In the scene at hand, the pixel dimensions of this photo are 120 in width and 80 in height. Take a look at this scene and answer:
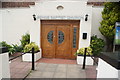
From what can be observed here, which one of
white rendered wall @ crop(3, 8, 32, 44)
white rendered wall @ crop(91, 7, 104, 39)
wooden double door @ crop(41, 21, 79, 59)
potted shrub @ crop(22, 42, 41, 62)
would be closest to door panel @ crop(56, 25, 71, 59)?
wooden double door @ crop(41, 21, 79, 59)

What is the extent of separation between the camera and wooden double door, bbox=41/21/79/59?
17.3 ft

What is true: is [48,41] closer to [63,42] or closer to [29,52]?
[63,42]

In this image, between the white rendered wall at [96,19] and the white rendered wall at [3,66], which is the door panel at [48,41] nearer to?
the white rendered wall at [96,19]

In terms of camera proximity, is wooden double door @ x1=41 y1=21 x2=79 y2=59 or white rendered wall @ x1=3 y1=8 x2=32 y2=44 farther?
white rendered wall @ x1=3 y1=8 x2=32 y2=44

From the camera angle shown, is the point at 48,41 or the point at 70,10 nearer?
the point at 70,10

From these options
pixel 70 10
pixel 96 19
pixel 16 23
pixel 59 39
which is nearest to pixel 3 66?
pixel 59 39

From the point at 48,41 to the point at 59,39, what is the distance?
0.72m

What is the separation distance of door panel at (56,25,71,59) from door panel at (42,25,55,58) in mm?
320

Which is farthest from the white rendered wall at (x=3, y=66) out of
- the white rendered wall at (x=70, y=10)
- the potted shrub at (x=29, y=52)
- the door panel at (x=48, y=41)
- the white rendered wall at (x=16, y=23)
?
the white rendered wall at (x=16, y=23)

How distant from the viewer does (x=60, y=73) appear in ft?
11.4

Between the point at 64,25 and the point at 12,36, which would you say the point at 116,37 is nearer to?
the point at 64,25

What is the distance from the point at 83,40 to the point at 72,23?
3.98ft

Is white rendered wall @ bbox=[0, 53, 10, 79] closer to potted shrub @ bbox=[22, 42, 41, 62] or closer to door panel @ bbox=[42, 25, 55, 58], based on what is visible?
potted shrub @ bbox=[22, 42, 41, 62]

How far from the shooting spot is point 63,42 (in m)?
5.36
